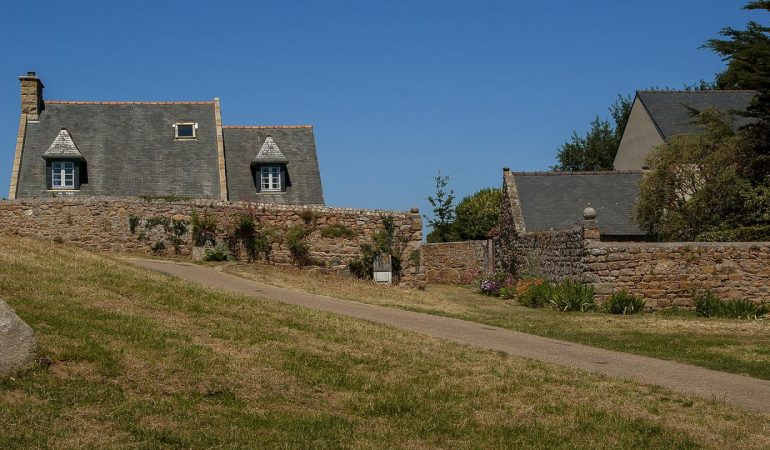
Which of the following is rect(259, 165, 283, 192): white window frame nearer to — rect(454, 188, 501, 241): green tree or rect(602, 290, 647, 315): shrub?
rect(454, 188, 501, 241): green tree

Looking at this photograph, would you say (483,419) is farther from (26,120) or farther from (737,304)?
(26,120)

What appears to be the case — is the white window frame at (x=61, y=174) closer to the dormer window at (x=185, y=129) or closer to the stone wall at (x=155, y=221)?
the dormer window at (x=185, y=129)

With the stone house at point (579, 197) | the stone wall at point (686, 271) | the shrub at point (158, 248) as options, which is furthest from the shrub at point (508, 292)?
the shrub at point (158, 248)

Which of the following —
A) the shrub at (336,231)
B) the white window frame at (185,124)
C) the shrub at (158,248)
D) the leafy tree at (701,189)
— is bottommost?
the shrub at (158,248)

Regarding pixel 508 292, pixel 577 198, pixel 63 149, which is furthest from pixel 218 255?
pixel 63 149

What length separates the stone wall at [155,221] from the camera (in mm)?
24703

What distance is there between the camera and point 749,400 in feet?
33.2

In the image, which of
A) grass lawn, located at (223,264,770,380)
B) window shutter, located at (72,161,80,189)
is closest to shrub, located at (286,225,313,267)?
grass lawn, located at (223,264,770,380)

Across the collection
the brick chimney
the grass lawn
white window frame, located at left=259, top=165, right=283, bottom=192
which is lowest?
the grass lawn

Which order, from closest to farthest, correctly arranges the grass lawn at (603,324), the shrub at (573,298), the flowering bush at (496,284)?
the grass lawn at (603,324) < the shrub at (573,298) < the flowering bush at (496,284)

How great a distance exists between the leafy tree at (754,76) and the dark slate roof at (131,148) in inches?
815

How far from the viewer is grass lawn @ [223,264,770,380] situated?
14172 millimetres

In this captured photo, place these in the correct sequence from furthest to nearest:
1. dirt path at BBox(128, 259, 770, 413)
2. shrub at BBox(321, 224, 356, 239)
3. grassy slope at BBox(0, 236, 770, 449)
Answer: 1. shrub at BBox(321, 224, 356, 239)
2. dirt path at BBox(128, 259, 770, 413)
3. grassy slope at BBox(0, 236, 770, 449)

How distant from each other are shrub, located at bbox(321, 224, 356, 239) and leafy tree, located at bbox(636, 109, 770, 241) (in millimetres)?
10348
